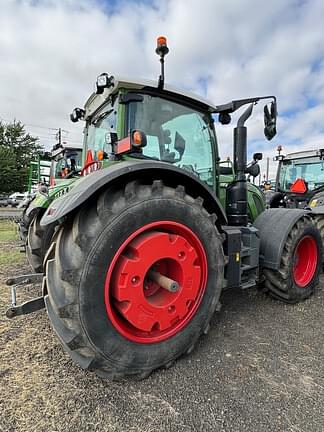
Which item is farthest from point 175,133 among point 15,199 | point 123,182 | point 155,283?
point 15,199

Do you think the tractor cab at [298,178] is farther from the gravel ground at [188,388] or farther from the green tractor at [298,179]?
the gravel ground at [188,388]

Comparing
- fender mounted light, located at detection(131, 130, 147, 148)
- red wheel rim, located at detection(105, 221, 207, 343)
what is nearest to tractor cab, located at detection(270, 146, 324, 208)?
red wheel rim, located at detection(105, 221, 207, 343)

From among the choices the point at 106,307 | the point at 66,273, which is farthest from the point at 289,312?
the point at 66,273

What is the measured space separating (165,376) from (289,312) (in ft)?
5.55

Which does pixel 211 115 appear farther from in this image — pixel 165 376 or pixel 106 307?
pixel 165 376

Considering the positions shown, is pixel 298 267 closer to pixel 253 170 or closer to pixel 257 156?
pixel 253 170

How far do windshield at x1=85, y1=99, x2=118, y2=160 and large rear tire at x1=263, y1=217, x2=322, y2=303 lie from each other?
212cm

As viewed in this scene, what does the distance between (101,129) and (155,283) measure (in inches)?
64.4

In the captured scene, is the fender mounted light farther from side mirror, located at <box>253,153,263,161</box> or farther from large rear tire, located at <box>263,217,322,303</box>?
large rear tire, located at <box>263,217,322,303</box>

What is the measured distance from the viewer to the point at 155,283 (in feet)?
7.10

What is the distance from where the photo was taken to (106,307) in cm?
177

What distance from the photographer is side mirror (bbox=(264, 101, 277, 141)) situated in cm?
293

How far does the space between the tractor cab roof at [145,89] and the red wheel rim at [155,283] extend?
3.87ft

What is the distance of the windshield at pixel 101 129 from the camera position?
2.54 m
